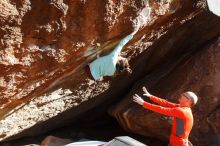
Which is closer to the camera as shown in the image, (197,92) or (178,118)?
(178,118)

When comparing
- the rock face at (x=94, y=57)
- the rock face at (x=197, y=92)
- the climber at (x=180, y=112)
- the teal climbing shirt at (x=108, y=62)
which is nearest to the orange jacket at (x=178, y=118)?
the climber at (x=180, y=112)

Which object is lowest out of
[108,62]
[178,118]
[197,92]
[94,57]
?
[178,118]

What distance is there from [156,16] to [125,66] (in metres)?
1.36

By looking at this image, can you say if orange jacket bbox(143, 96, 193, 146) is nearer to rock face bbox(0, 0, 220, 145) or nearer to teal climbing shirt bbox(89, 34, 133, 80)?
teal climbing shirt bbox(89, 34, 133, 80)

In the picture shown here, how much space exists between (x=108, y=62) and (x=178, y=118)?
1572 mm

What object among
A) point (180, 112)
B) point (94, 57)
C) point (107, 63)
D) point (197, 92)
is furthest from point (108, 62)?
point (197, 92)

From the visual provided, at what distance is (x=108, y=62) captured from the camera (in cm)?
703

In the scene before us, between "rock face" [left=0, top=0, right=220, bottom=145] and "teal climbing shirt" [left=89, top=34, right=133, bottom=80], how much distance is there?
110 mm

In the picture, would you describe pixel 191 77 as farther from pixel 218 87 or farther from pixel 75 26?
pixel 75 26

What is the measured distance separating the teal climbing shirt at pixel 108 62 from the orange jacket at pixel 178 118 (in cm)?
111

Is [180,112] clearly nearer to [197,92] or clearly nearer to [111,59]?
[111,59]

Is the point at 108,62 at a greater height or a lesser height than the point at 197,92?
greater

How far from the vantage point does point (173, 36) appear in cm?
856

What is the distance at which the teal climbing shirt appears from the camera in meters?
6.93
